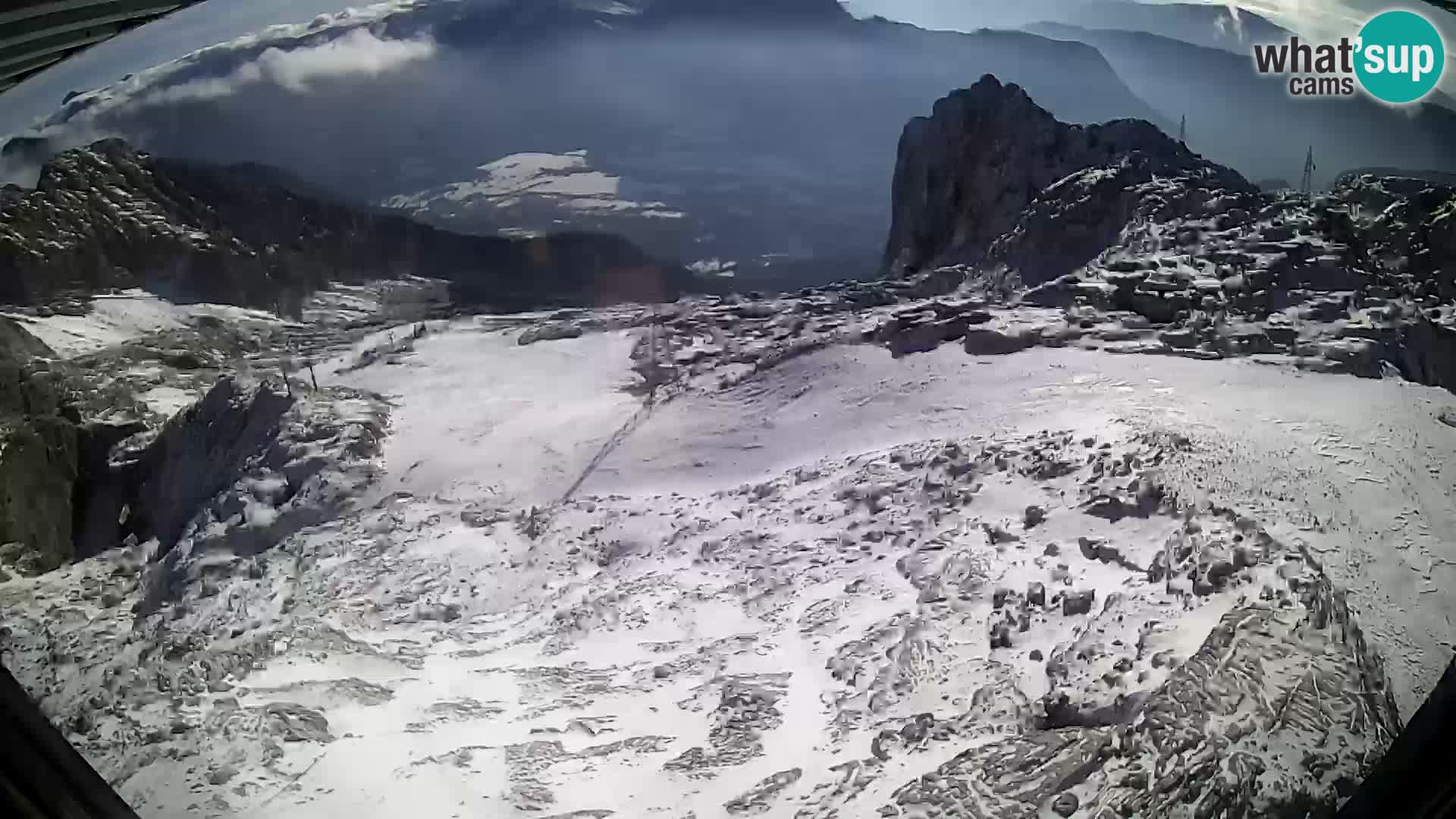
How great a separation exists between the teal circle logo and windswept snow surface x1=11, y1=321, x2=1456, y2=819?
0.71 metres

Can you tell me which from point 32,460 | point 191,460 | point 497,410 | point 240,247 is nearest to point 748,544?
point 497,410

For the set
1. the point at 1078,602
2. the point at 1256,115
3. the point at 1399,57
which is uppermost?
the point at 1399,57

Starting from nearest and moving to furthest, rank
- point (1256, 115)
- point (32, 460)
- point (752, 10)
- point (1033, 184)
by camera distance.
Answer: point (32, 460), point (1256, 115), point (752, 10), point (1033, 184)

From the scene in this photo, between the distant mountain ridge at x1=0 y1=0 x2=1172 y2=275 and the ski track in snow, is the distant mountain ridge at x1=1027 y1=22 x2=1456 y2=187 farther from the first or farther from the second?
the ski track in snow

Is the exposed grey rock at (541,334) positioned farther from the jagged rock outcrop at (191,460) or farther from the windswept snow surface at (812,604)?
the jagged rock outcrop at (191,460)

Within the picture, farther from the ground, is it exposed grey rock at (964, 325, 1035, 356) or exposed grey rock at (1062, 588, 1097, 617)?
exposed grey rock at (964, 325, 1035, 356)

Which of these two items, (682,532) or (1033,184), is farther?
(1033,184)

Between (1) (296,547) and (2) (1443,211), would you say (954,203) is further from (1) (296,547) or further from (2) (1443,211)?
(1) (296,547)

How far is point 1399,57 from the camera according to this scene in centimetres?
203

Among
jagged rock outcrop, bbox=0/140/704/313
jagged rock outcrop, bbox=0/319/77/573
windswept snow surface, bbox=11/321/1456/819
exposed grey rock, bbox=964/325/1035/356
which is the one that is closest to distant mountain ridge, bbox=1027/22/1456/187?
windswept snow surface, bbox=11/321/1456/819

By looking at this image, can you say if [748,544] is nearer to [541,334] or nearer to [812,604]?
[812,604]

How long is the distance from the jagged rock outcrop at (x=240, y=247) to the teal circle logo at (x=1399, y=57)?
64.9 inches

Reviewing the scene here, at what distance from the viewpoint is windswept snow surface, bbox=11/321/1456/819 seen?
186 cm

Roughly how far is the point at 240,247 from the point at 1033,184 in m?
2.23
